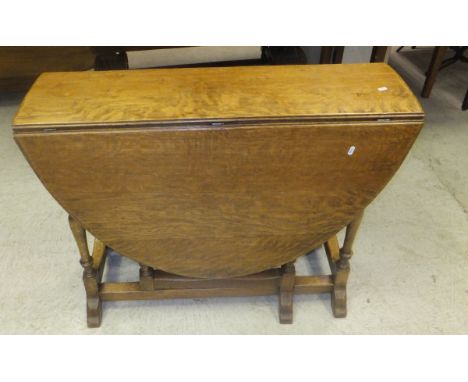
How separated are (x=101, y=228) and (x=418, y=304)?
3.69 ft

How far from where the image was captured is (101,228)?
120cm

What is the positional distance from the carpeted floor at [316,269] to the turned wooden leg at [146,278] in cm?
11

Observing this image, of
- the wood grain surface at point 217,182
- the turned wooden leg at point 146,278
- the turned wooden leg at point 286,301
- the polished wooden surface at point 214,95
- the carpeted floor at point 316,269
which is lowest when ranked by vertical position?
Answer: the carpeted floor at point 316,269

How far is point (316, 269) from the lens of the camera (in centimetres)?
166

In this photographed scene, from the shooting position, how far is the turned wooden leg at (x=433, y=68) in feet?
8.63

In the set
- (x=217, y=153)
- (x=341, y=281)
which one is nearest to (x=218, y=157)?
(x=217, y=153)

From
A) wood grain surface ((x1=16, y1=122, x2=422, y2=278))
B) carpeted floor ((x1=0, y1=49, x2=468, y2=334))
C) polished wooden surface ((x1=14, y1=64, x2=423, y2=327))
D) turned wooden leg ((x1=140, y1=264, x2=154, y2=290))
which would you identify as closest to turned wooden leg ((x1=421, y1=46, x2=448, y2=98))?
carpeted floor ((x1=0, y1=49, x2=468, y2=334))

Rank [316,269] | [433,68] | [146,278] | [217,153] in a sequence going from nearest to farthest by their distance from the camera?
[217,153] < [146,278] < [316,269] < [433,68]

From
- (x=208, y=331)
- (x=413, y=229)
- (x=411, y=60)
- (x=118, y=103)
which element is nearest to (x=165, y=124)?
(x=118, y=103)

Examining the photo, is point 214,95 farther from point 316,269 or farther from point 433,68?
point 433,68

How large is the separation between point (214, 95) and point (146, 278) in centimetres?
67

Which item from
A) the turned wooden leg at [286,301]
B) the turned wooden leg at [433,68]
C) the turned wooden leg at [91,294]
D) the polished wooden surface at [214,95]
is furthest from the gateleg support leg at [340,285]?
the turned wooden leg at [433,68]

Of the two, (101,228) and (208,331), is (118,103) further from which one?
(208,331)

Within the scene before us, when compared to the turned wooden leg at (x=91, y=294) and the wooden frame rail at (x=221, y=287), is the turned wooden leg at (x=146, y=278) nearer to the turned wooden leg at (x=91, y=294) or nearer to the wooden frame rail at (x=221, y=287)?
the wooden frame rail at (x=221, y=287)
